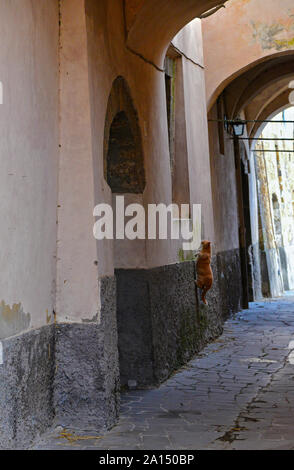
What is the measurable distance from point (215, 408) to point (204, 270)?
115 inches

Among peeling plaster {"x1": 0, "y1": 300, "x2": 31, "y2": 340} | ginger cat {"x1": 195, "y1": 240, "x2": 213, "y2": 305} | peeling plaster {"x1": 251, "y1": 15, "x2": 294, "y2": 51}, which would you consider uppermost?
peeling plaster {"x1": 251, "y1": 15, "x2": 294, "y2": 51}

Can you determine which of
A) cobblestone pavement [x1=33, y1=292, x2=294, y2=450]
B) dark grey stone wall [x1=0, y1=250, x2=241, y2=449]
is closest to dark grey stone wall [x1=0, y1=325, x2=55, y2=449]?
dark grey stone wall [x1=0, y1=250, x2=241, y2=449]

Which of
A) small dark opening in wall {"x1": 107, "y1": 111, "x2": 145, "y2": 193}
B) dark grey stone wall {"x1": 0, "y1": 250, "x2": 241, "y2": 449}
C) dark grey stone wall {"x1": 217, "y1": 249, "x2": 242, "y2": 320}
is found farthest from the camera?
dark grey stone wall {"x1": 217, "y1": 249, "x2": 242, "y2": 320}

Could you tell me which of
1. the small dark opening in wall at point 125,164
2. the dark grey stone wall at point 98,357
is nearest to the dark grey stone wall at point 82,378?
→ the dark grey stone wall at point 98,357

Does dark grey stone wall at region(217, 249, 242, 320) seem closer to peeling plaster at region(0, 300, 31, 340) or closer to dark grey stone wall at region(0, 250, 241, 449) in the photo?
dark grey stone wall at region(0, 250, 241, 449)

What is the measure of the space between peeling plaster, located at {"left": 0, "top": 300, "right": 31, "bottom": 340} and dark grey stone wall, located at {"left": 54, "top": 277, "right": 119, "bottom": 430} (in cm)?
60

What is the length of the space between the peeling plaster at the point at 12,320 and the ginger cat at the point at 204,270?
409 centimetres

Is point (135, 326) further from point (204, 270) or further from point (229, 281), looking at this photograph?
point (229, 281)

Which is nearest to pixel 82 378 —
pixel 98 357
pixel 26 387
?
pixel 98 357

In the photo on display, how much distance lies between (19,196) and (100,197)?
0.98 m

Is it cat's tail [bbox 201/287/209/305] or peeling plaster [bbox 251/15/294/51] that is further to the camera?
peeling plaster [bbox 251/15/294/51]

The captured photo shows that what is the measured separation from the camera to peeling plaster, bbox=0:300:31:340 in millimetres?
3568
